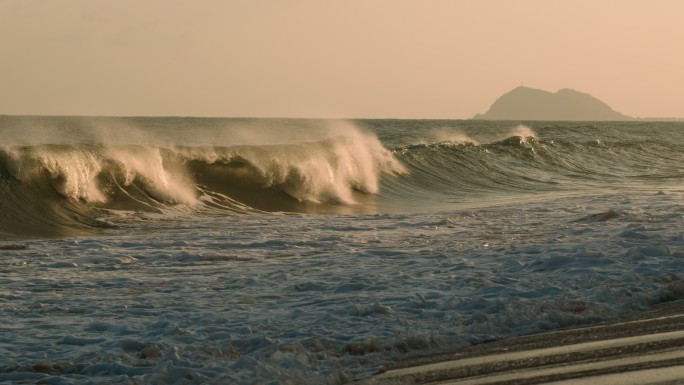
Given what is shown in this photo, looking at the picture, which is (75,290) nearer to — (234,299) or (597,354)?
(234,299)

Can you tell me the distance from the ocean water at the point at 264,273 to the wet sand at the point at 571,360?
10.3 inches

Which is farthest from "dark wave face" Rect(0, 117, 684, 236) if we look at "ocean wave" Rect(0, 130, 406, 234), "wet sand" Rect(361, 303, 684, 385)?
"wet sand" Rect(361, 303, 684, 385)

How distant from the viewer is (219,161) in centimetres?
1972

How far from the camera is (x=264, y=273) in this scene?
8.26 m

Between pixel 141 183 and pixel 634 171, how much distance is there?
17.8m

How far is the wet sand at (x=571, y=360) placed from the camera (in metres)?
4.65

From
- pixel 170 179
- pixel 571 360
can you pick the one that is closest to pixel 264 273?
pixel 571 360

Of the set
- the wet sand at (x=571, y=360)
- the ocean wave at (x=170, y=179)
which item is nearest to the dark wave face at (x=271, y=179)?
the ocean wave at (x=170, y=179)

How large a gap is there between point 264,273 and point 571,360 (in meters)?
3.79

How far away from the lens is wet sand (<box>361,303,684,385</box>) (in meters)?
4.65

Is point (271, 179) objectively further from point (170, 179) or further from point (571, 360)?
point (571, 360)

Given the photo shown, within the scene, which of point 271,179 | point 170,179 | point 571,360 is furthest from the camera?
point 271,179

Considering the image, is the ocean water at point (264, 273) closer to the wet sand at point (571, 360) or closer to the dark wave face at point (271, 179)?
the dark wave face at point (271, 179)

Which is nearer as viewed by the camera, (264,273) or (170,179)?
(264,273)
